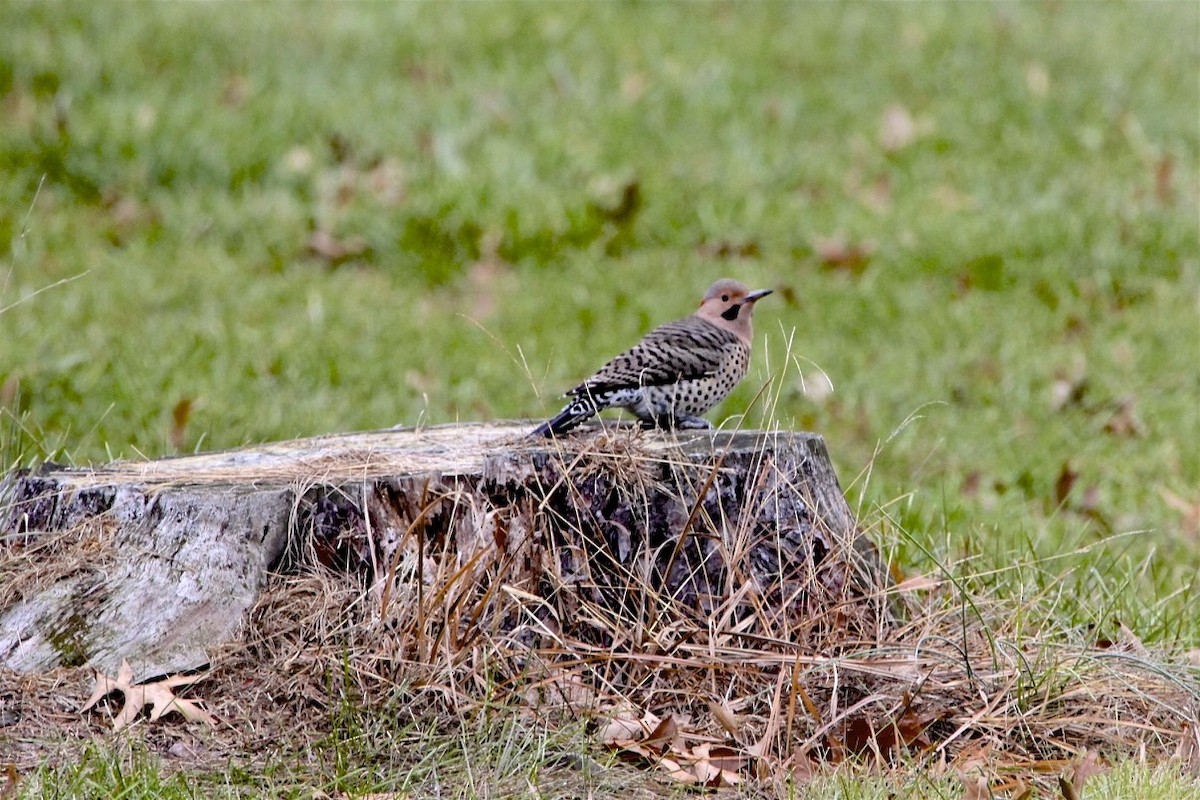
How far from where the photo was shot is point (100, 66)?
1084 centimetres

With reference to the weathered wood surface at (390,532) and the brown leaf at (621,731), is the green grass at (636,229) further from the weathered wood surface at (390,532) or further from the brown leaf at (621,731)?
the brown leaf at (621,731)

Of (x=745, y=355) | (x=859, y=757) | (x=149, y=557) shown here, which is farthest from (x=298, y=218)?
(x=859, y=757)

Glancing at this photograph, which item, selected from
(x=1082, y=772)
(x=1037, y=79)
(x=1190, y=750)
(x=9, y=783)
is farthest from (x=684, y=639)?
(x=1037, y=79)

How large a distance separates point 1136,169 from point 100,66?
7.37 metres

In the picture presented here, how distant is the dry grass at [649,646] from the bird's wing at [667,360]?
0.29 meters

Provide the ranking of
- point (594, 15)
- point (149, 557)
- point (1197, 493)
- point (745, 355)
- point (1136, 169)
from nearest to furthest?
1. point (149, 557)
2. point (745, 355)
3. point (1197, 493)
4. point (1136, 169)
5. point (594, 15)

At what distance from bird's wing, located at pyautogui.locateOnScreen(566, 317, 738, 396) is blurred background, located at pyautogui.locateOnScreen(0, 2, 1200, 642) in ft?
3.05

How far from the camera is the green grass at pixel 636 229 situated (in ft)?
22.5

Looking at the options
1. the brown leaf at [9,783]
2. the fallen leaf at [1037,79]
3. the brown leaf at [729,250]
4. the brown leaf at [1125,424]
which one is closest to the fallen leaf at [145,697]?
the brown leaf at [9,783]

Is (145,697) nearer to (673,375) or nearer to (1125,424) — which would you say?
(673,375)

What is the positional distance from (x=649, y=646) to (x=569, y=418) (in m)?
0.77

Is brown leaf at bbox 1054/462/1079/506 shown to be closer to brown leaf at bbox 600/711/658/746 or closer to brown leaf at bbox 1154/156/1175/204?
brown leaf at bbox 600/711/658/746

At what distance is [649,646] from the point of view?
153 inches

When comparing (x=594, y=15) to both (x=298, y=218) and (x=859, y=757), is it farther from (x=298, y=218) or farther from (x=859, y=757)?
(x=859, y=757)
